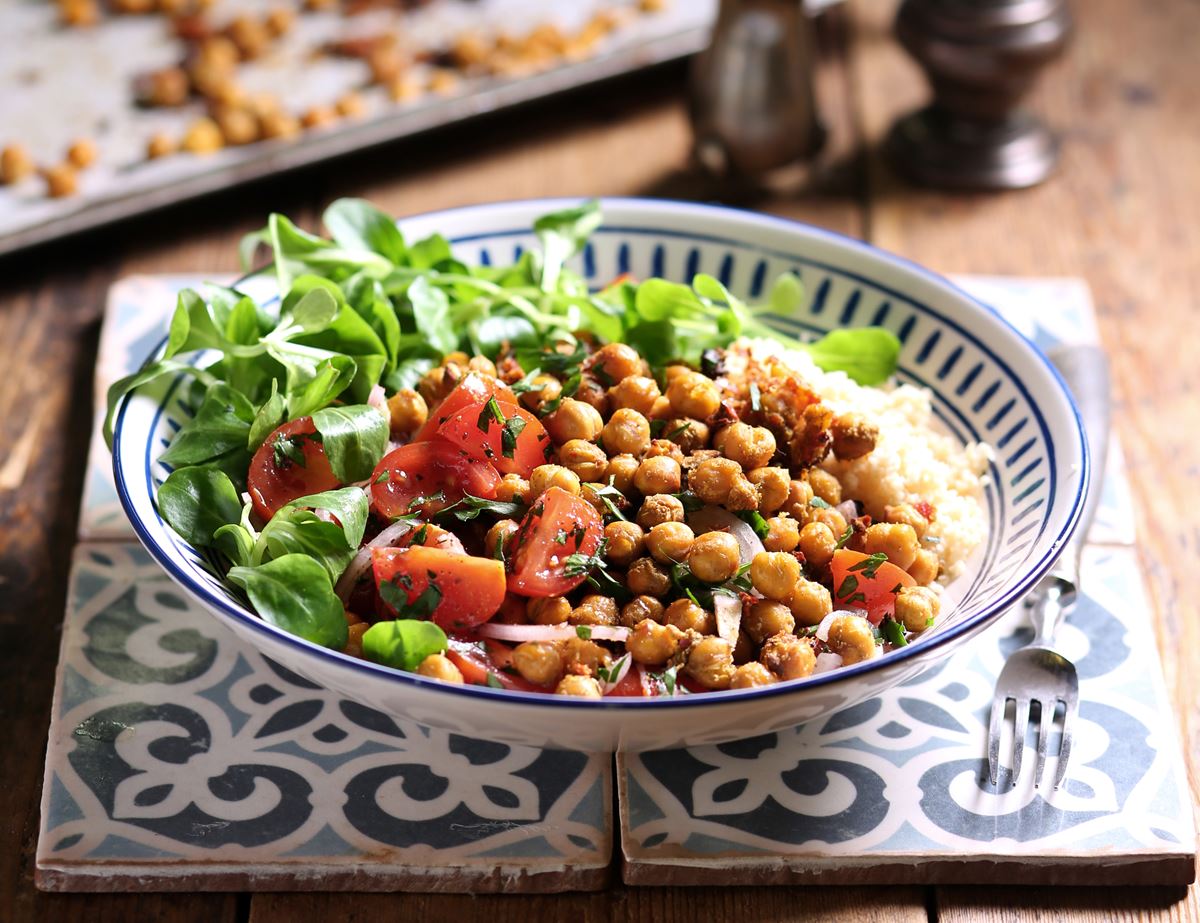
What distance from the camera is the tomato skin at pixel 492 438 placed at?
2.24 metres

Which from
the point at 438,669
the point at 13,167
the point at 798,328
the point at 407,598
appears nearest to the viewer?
the point at 438,669

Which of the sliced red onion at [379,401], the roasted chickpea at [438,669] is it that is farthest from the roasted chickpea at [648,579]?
the sliced red onion at [379,401]

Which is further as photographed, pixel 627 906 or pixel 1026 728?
pixel 1026 728

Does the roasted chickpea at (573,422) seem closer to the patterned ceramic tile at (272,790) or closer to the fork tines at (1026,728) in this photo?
the patterned ceramic tile at (272,790)

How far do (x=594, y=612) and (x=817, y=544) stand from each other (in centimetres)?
39

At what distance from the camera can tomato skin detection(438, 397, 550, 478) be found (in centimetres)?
224

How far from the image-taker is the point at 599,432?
2363mm

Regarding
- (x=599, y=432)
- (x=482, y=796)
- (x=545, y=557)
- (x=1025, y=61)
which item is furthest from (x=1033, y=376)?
(x=1025, y=61)

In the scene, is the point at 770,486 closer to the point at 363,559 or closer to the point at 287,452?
Result: the point at 363,559

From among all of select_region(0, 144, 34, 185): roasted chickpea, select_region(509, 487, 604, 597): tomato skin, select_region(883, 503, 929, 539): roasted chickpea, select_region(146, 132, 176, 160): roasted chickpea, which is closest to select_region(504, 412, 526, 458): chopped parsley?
select_region(509, 487, 604, 597): tomato skin

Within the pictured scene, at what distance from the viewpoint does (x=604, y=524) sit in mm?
2219

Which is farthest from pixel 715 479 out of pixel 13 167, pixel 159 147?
pixel 13 167

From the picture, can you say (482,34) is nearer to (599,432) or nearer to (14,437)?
(14,437)

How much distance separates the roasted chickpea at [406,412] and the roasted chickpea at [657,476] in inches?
16.7
